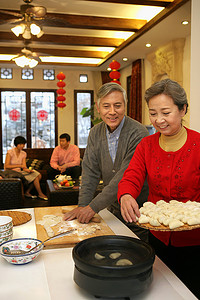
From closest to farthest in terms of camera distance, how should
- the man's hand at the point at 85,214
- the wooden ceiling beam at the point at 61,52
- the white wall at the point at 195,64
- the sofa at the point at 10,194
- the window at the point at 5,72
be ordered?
the man's hand at the point at 85,214, the white wall at the point at 195,64, the sofa at the point at 10,194, the wooden ceiling beam at the point at 61,52, the window at the point at 5,72

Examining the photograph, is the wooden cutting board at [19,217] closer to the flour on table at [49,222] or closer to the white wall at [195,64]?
the flour on table at [49,222]

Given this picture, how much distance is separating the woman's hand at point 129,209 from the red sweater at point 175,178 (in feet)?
0.22

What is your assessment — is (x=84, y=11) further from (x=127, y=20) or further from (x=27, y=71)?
(x=27, y=71)

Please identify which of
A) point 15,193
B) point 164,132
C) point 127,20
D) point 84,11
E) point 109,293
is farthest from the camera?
point 127,20

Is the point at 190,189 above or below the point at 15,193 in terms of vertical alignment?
above

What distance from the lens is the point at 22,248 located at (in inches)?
47.9

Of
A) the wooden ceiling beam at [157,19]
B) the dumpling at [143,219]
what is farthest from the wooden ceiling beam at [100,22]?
the dumpling at [143,219]

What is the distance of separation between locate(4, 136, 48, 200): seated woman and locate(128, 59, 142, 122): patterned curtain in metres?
2.99

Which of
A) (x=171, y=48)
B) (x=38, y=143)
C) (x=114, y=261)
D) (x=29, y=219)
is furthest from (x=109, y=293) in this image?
(x=38, y=143)

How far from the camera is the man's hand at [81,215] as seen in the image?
63.1 inches

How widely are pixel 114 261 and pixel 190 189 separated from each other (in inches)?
21.7

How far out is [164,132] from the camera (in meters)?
1.39

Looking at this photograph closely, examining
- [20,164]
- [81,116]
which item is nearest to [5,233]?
[20,164]

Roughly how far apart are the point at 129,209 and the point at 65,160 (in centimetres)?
552
